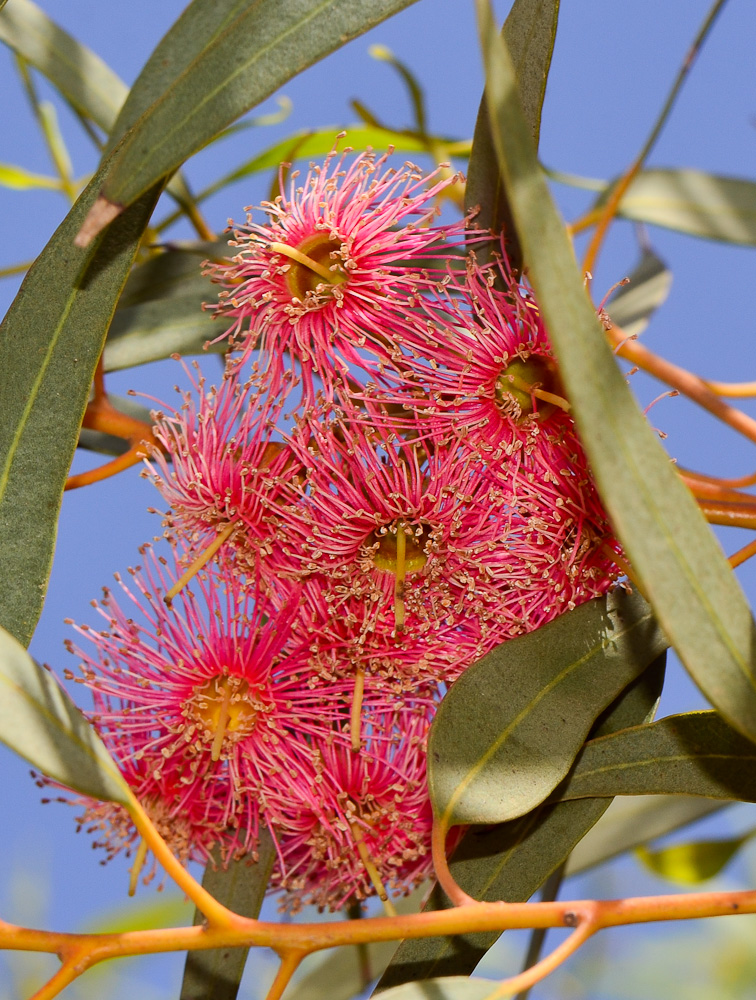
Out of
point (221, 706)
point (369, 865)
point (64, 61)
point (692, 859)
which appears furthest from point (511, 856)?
point (64, 61)

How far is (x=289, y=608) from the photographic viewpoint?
0.54 m

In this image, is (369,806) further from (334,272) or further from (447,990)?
(334,272)

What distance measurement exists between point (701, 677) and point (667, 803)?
0.44 meters

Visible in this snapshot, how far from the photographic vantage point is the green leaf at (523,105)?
1.55 ft

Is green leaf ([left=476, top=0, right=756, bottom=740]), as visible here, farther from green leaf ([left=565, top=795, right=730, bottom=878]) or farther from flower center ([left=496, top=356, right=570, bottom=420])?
green leaf ([left=565, top=795, right=730, bottom=878])

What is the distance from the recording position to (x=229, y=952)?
0.58 m

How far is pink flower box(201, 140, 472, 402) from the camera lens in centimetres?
53

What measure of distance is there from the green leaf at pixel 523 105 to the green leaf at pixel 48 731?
0.31m

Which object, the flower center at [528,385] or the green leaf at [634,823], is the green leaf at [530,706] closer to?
the flower center at [528,385]

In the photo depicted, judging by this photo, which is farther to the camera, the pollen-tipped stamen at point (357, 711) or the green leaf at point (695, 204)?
the green leaf at point (695, 204)

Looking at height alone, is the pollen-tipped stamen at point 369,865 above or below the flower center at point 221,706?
below

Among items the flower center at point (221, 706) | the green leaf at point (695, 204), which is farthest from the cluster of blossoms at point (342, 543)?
the green leaf at point (695, 204)

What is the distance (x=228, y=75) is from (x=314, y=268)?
15 centimetres

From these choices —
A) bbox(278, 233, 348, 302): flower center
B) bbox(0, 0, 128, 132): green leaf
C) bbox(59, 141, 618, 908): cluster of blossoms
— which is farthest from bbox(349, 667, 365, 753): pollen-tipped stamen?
bbox(0, 0, 128, 132): green leaf
